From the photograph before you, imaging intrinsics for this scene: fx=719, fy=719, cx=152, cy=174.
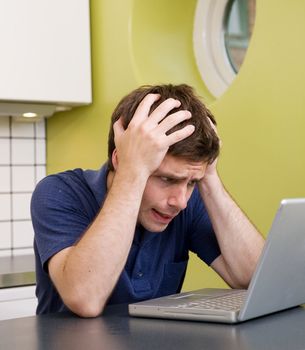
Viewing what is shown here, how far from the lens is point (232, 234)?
66.1 inches

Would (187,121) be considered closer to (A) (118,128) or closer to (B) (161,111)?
(B) (161,111)

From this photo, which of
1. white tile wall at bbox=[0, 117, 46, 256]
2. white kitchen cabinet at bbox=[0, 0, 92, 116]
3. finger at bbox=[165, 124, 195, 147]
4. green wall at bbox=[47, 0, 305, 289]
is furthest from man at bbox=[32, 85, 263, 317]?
white tile wall at bbox=[0, 117, 46, 256]

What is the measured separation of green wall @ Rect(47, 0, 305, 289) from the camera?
1.97 metres

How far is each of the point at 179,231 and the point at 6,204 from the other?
133 centimetres

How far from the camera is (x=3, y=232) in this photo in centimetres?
287

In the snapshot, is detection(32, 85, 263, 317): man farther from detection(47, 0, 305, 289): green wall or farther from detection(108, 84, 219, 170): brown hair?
detection(47, 0, 305, 289): green wall

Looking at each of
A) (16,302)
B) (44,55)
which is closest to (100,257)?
(16,302)

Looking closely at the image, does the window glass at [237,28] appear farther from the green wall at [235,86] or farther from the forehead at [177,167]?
the forehead at [177,167]

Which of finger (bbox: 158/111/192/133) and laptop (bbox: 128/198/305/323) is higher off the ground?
finger (bbox: 158/111/192/133)

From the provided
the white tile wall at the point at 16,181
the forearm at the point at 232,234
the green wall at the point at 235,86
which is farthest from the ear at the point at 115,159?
the white tile wall at the point at 16,181

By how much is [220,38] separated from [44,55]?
647 mm

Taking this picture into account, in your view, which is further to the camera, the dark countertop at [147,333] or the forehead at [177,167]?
the forehead at [177,167]

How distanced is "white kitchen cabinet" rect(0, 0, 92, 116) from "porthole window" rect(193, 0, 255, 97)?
0.43 m

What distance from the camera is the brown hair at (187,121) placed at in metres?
1.46
